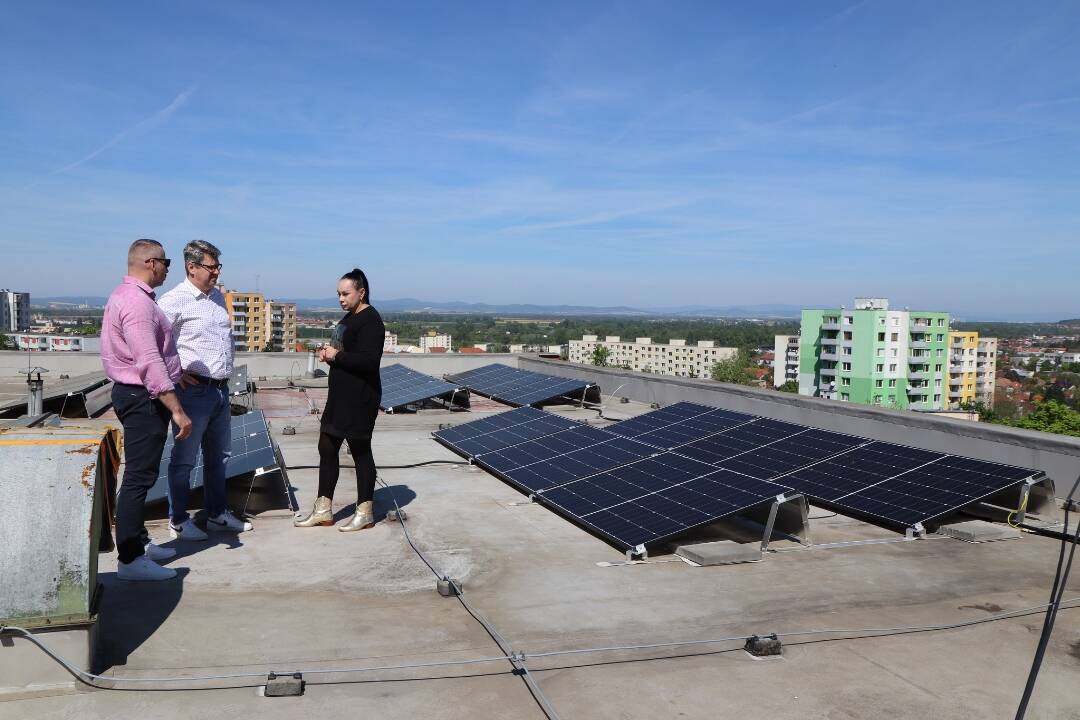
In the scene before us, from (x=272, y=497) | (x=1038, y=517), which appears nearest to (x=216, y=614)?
(x=272, y=497)

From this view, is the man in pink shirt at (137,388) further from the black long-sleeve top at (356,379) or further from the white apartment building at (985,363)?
the white apartment building at (985,363)

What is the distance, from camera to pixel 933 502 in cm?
734

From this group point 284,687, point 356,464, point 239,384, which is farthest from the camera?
point 239,384

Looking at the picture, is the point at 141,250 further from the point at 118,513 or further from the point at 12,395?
the point at 12,395

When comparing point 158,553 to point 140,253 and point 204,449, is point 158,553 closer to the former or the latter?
point 204,449

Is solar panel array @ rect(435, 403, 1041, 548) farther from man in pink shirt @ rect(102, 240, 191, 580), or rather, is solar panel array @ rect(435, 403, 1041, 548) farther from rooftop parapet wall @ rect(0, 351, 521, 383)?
rooftop parapet wall @ rect(0, 351, 521, 383)

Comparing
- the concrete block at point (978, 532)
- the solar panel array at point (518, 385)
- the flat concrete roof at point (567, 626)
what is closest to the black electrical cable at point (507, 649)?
the flat concrete roof at point (567, 626)

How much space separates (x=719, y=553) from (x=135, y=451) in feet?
13.3

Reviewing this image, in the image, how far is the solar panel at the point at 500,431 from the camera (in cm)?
1053

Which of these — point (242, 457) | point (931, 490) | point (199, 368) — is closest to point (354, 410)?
point (199, 368)

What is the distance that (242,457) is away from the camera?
7957 mm

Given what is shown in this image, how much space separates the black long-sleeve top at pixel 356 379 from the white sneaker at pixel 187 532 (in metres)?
1.24

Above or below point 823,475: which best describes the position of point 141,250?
above

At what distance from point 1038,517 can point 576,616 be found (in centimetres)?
502
